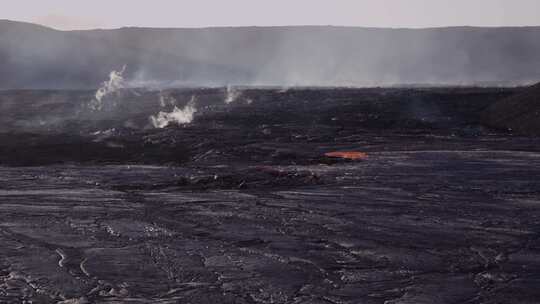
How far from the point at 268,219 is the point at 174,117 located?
2563 cm

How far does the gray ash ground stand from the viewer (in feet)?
28.8

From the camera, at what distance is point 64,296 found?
8.35 metres

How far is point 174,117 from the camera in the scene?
124ft

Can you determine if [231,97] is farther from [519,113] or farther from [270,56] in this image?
[270,56]

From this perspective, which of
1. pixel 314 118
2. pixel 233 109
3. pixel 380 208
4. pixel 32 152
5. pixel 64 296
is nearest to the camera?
pixel 64 296

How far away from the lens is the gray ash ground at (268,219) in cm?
879

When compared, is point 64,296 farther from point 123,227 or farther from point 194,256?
point 123,227

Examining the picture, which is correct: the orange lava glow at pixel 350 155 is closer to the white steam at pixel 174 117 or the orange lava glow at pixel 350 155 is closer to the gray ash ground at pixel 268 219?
the gray ash ground at pixel 268 219

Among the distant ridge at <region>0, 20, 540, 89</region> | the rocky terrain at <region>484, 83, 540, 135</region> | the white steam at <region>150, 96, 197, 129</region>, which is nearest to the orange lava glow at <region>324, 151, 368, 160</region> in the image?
the rocky terrain at <region>484, 83, 540, 135</region>

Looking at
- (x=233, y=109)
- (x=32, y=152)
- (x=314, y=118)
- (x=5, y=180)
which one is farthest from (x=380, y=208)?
(x=233, y=109)

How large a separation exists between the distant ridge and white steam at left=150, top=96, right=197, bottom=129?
151 feet

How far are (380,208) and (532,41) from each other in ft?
374

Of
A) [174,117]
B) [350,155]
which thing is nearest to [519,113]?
[350,155]

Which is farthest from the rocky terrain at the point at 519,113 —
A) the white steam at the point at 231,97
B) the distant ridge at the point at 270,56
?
the distant ridge at the point at 270,56
